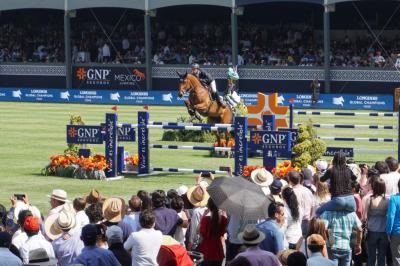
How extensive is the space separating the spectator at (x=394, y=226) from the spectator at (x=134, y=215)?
11.1 feet

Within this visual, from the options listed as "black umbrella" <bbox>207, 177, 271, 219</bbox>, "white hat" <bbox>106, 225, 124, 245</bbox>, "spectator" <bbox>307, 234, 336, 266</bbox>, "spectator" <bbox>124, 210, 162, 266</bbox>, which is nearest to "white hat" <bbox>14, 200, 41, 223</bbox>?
"white hat" <bbox>106, 225, 124, 245</bbox>

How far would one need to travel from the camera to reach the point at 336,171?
47.6 feet

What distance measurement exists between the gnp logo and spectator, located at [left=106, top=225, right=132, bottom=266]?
157 feet

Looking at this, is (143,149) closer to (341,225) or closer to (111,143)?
(111,143)

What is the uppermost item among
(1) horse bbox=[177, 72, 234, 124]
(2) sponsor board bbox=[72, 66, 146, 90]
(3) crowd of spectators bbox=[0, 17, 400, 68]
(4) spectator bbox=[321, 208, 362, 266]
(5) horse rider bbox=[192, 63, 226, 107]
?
(3) crowd of spectators bbox=[0, 17, 400, 68]

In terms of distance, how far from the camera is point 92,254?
1093cm

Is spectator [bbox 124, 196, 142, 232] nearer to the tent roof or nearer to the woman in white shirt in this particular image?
the woman in white shirt

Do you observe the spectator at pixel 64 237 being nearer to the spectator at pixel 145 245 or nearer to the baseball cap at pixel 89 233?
the spectator at pixel 145 245

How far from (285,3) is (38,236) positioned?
158 feet

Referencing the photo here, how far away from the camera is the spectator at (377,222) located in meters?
14.4

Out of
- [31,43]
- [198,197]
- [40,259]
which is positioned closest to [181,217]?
[198,197]

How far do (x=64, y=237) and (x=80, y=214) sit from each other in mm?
1156

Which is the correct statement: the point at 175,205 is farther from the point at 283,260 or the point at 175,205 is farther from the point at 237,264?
the point at 237,264

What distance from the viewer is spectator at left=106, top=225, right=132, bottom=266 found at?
38.5 feet
